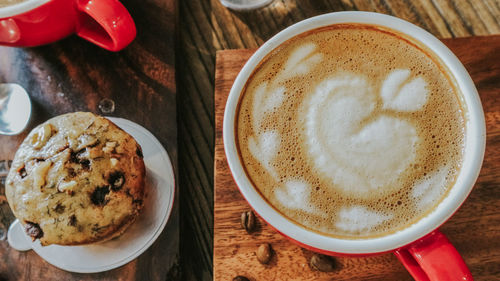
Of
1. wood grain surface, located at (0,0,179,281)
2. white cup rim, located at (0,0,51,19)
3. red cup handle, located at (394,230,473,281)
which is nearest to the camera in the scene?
red cup handle, located at (394,230,473,281)

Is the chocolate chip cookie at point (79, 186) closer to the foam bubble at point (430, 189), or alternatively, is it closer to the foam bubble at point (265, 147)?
the foam bubble at point (265, 147)

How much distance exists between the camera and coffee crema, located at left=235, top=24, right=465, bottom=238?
0.59 meters

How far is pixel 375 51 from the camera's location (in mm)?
627

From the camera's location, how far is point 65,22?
80 centimetres

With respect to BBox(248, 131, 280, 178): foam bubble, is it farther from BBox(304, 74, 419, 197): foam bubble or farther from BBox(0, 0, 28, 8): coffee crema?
BBox(0, 0, 28, 8): coffee crema

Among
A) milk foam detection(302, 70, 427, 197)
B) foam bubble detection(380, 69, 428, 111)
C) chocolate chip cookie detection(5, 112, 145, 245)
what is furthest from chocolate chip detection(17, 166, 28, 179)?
foam bubble detection(380, 69, 428, 111)

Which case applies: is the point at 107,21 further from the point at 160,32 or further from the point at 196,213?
the point at 196,213

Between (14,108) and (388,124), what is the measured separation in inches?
26.1

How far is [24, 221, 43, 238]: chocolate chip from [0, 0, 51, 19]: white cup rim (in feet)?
1.04

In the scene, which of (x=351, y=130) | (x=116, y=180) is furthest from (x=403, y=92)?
(x=116, y=180)

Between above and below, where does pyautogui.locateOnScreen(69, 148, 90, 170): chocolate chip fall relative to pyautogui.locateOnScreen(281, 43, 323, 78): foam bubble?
below

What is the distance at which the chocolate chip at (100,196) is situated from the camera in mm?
717

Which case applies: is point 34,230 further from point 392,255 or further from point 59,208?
point 392,255

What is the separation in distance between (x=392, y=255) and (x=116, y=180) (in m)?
0.44
